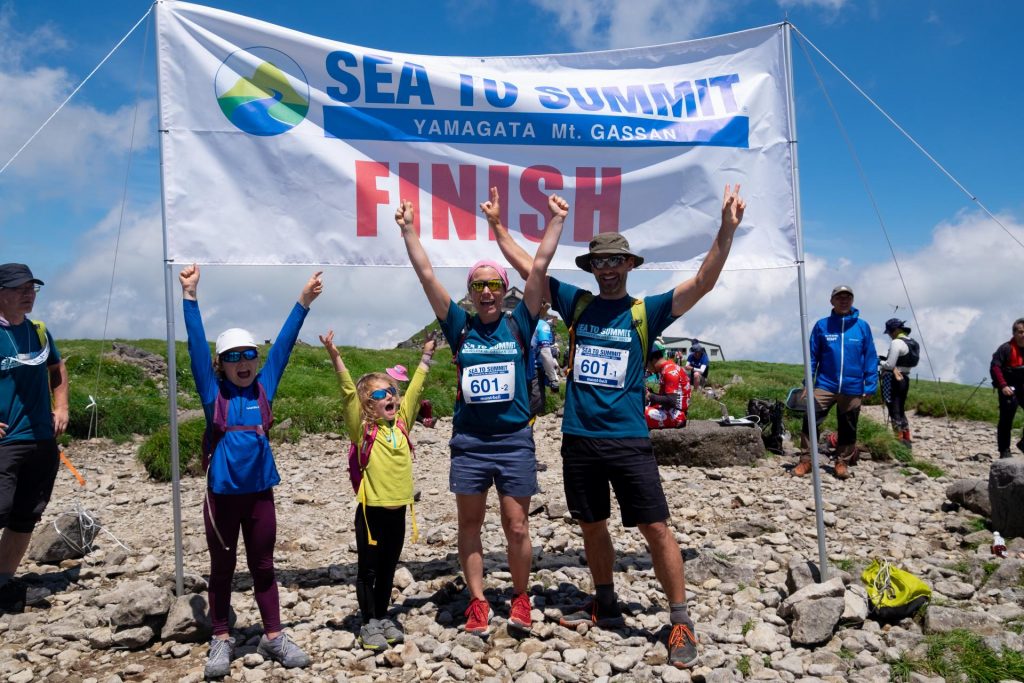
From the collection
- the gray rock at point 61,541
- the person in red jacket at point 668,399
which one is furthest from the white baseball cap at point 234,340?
the person in red jacket at point 668,399

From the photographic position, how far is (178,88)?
236 inches

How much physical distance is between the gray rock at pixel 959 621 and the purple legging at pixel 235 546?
455cm

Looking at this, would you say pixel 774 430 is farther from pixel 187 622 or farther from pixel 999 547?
pixel 187 622

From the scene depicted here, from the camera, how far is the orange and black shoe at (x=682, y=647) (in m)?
4.70

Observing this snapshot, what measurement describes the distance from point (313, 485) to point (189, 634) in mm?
4745

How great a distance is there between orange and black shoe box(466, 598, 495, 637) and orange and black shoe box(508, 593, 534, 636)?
177 millimetres

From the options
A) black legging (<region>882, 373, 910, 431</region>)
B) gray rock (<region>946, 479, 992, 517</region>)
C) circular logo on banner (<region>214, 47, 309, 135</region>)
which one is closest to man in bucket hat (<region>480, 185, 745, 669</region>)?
circular logo on banner (<region>214, 47, 309, 135</region>)

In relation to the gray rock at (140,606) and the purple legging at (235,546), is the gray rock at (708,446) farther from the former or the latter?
the gray rock at (140,606)

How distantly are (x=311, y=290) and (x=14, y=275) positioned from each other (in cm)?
256

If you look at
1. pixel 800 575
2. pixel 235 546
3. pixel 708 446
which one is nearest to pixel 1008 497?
pixel 800 575

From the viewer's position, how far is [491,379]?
16.4 feet

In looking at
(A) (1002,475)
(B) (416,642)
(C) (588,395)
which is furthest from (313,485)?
(A) (1002,475)

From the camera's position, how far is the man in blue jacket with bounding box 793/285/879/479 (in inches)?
393

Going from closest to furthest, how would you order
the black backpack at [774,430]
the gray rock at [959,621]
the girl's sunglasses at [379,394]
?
the gray rock at [959,621], the girl's sunglasses at [379,394], the black backpack at [774,430]
